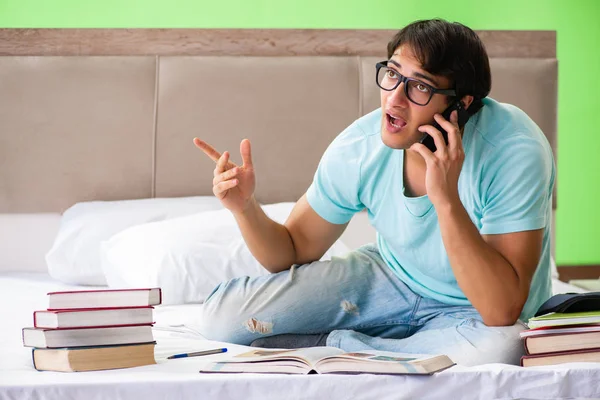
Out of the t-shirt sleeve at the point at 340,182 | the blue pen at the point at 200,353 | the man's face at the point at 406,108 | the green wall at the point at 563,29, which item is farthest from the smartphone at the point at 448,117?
the green wall at the point at 563,29

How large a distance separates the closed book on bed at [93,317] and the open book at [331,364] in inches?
7.3

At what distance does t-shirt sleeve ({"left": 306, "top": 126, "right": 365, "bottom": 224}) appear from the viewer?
1.86 metres

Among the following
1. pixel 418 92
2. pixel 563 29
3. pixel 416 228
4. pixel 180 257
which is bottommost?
pixel 180 257

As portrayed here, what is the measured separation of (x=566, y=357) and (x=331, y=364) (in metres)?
0.41

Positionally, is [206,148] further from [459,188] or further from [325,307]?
[459,188]

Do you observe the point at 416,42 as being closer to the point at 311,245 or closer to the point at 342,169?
the point at 342,169

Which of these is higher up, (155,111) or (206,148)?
(155,111)

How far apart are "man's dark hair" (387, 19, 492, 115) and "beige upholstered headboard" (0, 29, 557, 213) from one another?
1.39 metres

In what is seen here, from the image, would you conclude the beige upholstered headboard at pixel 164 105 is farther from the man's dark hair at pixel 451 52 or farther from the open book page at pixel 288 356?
the open book page at pixel 288 356

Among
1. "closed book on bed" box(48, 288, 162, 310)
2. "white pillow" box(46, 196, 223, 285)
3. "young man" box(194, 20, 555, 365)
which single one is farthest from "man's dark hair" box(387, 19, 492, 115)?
"white pillow" box(46, 196, 223, 285)

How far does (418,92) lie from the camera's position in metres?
1.66

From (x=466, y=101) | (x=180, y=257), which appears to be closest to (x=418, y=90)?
(x=466, y=101)

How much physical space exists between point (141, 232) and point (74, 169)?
639mm

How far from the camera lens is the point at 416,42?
1.65 m
